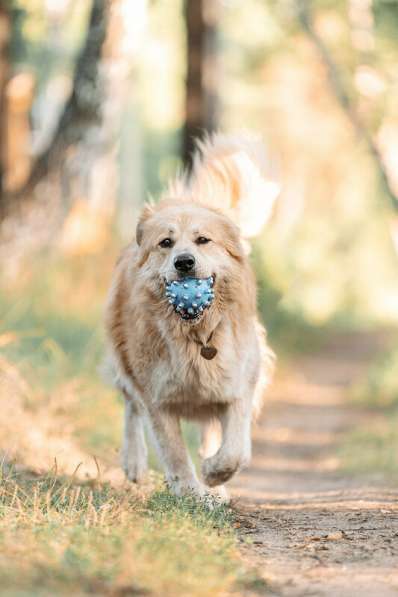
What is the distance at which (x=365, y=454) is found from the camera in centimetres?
818

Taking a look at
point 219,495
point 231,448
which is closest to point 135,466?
point 219,495

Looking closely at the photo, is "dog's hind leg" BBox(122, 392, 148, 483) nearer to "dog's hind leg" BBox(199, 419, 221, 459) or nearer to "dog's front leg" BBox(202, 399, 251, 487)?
"dog's hind leg" BBox(199, 419, 221, 459)

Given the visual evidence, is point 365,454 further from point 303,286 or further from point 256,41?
point 256,41

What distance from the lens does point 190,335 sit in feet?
18.4

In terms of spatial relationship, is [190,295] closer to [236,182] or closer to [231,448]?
[231,448]

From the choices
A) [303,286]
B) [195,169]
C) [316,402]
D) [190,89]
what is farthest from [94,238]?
[303,286]

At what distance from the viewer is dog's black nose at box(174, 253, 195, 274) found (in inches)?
209

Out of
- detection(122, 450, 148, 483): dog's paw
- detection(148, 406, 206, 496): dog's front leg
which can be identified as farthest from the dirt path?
detection(122, 450, 148, 483): dog's paw

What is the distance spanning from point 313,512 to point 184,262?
157cm

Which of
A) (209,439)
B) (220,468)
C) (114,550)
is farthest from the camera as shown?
(209,439)

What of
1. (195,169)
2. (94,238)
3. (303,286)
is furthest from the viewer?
(303,286)

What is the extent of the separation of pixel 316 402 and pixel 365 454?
369cm

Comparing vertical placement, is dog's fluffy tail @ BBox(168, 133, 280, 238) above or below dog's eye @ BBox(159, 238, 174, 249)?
above

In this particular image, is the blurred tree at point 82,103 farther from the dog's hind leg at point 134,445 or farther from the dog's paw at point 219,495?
the dog's paw at point 219,495
